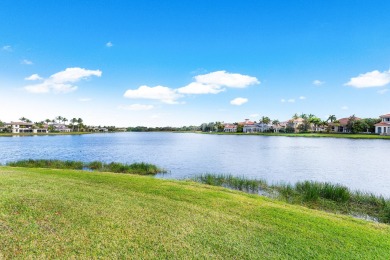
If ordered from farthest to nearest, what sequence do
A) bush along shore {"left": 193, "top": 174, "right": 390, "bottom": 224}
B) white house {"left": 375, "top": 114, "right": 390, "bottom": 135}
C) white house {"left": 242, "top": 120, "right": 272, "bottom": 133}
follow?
white house {"left": 242, "top": 120, "right": 272, "bottom": 133}
white house {"left": 375, "top": 114, "right": 390, "bottom": 135}
bush along shore {"left": 193, "top": 174, "right": 390, "bottom": 224}

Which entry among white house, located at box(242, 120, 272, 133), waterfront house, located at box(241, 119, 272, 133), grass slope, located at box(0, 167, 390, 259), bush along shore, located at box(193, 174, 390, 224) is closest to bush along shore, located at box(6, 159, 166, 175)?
bush along shore, located at box(193, 174, 390, 224)

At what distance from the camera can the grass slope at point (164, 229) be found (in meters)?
4.94

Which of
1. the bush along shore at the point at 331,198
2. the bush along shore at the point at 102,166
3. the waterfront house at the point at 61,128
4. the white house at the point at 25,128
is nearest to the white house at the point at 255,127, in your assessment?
the waterfront house at the point at 61,128

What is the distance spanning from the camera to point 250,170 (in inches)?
907

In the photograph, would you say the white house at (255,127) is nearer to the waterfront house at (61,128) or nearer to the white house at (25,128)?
the waterfront house at (61,128)

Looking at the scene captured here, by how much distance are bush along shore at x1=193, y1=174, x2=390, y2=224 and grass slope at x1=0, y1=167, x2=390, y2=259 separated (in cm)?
459

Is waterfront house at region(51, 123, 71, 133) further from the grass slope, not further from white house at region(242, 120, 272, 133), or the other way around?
the grass slope

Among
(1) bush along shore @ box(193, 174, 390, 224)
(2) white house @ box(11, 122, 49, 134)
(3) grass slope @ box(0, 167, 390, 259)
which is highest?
(2) white house @ box(11, 122, 49, 134)

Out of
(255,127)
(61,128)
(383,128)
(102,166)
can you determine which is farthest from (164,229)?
(61,128)

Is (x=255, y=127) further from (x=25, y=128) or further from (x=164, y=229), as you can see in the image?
(x=164, y=229)

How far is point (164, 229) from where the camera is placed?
5.87 meters

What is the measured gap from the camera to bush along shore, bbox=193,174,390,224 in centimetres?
1116

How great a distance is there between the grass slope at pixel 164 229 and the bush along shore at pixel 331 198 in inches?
181

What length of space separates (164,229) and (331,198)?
422 inches
